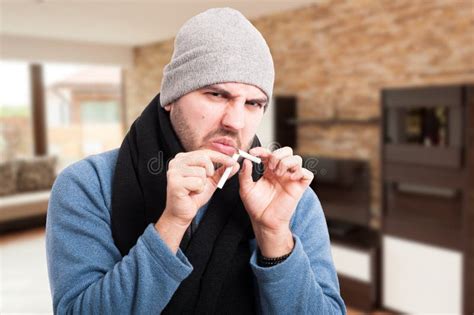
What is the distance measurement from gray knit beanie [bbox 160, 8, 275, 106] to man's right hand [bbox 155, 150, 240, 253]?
0.14 m

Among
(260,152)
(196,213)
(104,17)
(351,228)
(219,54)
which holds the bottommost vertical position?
(351,228)

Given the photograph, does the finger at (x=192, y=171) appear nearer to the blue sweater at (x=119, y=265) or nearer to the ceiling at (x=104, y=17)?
the blue sweater at (x=119, y=265)

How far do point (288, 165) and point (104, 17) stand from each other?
3737mm

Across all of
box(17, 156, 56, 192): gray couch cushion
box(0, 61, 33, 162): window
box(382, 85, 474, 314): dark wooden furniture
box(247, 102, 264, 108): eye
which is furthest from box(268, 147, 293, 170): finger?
box(0, 61, 33, 162): window

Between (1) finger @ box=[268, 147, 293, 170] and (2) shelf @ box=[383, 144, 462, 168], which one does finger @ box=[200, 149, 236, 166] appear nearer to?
(1) finger @ box=[268, 147, 293, 170]

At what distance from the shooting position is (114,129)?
4910mm

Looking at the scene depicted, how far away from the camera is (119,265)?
24.3 inches

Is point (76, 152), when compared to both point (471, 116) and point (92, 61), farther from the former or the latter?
point (471, 116)

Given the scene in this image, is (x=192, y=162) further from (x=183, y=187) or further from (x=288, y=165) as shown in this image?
(x=288, y=165)

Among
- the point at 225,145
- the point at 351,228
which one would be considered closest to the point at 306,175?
the point at 225,145

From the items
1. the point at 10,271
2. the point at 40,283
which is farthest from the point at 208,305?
the point at 10,271

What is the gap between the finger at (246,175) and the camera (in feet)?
2.31

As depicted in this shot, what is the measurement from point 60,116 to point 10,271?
7.55ft

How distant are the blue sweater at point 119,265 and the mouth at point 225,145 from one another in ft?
0.51
